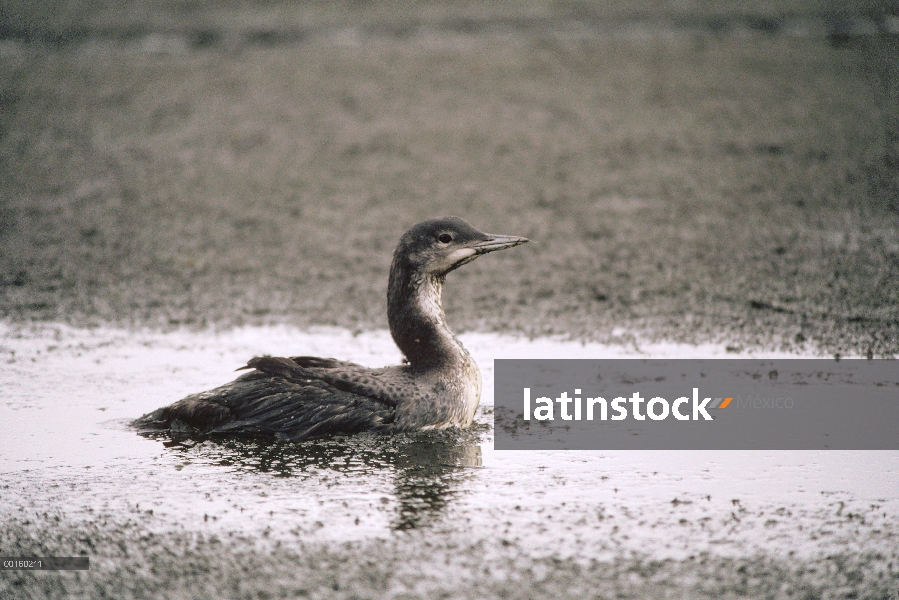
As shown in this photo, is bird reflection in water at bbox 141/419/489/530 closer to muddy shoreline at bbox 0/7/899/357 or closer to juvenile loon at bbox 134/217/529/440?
juvenile loon at bbox 134/217/529/440

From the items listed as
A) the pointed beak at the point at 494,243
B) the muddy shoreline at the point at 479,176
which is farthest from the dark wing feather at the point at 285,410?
the muddy shoreline at the point at 479,176

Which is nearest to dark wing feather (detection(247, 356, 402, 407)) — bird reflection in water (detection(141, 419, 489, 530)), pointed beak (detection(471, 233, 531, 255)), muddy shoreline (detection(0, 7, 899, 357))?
bird reflection in water (detection(141, 419, 489, 530))

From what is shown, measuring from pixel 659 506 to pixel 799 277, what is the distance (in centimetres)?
408

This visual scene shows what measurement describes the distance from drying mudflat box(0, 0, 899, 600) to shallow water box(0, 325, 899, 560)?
19 mm

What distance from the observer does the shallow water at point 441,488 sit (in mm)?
4559

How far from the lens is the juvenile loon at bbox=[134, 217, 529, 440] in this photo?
5.69m

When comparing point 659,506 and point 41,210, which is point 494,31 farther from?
point 659,506

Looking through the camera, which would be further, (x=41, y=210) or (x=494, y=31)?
(x=494, y=31)

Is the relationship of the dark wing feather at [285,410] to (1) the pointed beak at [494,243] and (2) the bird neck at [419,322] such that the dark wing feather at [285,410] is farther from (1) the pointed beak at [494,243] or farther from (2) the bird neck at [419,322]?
(1) the pointed beak at [494,243]

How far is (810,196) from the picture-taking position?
33.8 feet

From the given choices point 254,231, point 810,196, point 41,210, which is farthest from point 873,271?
point 41,210

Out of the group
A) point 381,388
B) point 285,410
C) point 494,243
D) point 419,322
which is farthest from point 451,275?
point 285,410

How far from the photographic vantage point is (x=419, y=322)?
19.9ft

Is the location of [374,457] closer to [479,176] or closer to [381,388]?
[381,388]
